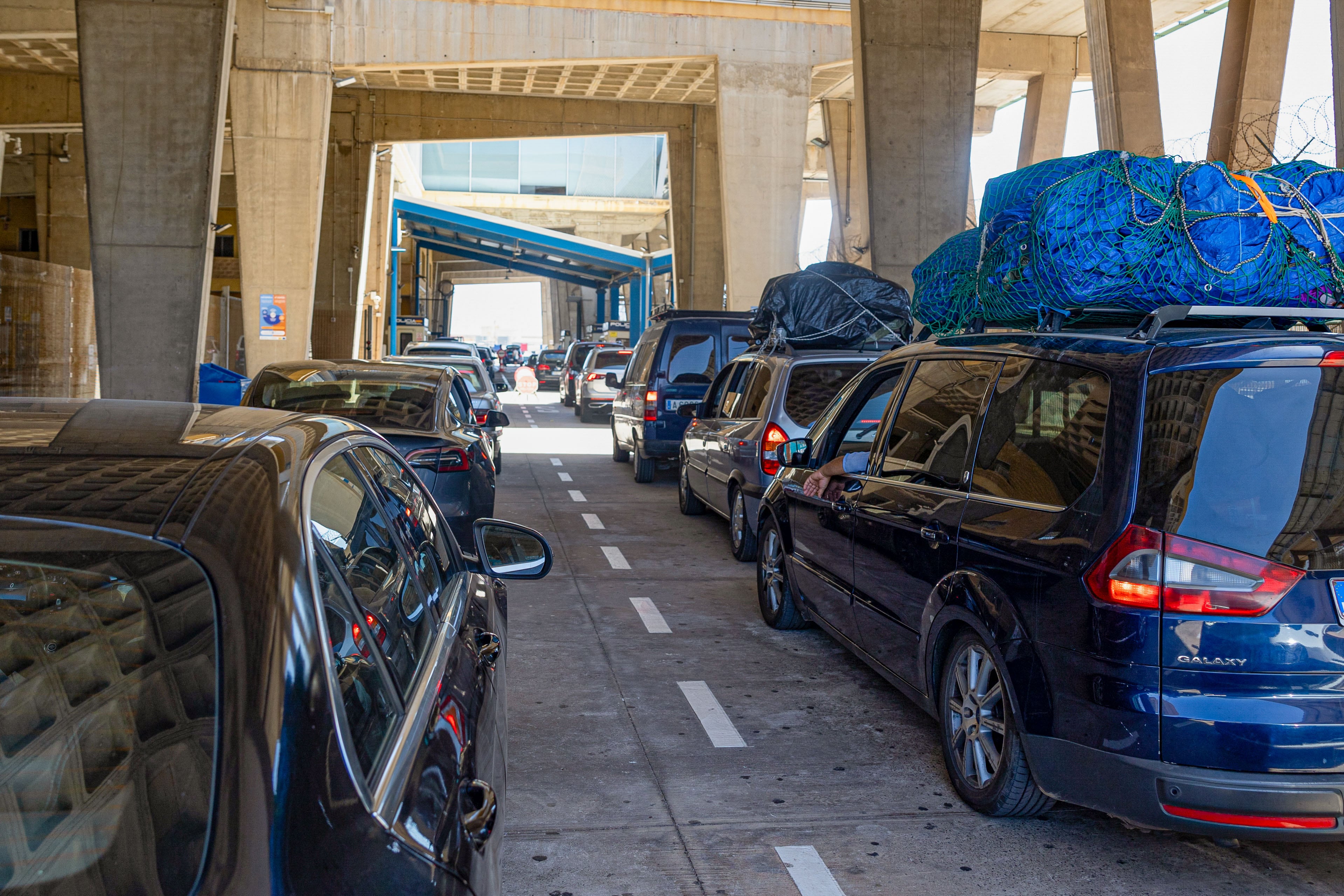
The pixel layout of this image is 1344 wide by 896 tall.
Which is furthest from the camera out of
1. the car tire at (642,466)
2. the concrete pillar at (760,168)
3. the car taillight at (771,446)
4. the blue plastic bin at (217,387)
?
the concrete pillar at (760,168)

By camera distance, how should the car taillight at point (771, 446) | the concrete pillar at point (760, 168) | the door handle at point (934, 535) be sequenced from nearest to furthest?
the door handle at point (934, 535) < the car taillight at point (771, 446) < the concrete pillar at point (760, 168)

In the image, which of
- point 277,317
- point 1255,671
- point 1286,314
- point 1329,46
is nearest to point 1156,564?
point 1255,671

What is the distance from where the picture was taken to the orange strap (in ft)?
16.8

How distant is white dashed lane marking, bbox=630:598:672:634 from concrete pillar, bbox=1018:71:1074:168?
32.6m

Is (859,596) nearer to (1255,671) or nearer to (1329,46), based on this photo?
(1255,671)

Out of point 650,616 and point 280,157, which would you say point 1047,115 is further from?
point 650,616

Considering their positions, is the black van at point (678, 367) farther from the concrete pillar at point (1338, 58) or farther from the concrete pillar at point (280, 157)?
the concrete pillar at point (280, 157)

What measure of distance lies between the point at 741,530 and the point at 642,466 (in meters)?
5.50

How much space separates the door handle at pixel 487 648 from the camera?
2.95 meters

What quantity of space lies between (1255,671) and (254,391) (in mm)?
7250

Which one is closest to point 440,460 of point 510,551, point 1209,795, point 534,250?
point 510,551

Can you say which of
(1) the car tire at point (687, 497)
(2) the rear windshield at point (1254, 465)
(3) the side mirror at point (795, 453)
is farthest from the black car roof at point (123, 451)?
(1) the car tire at point (687, 497)

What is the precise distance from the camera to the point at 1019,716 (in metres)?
3.99

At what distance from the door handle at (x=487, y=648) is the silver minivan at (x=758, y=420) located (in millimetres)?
5469
